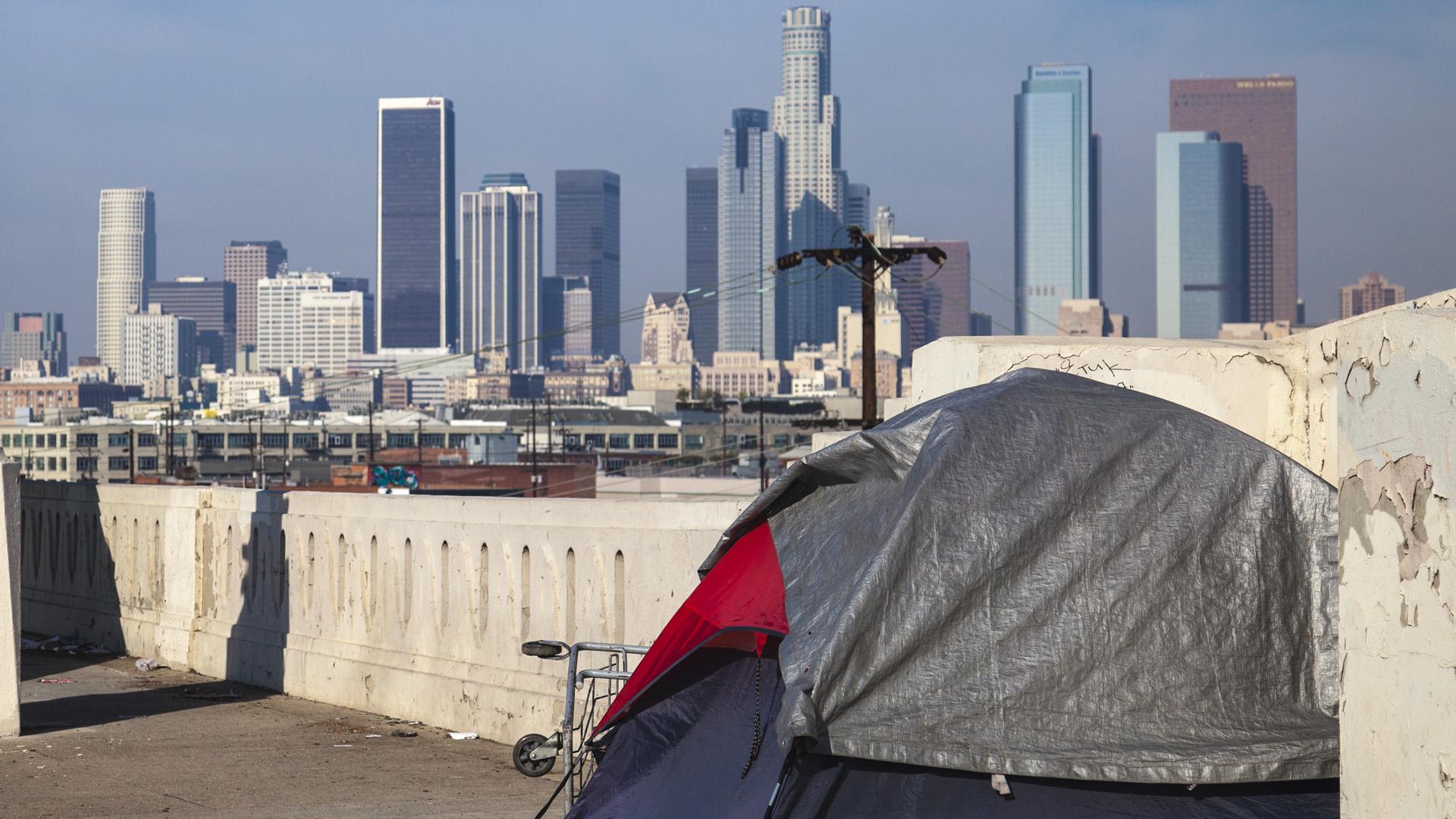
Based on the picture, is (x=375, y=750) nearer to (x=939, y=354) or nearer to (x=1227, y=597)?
(x=939, y=354)

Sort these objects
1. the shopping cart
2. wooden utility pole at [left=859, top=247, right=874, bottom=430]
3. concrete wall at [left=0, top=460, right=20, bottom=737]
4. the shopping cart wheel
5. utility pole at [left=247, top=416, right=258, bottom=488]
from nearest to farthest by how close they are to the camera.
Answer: the shopping cart, the shopping cart wheel, concrete wall at [left=0, top=460, right=20, bottom=737], wooden utility pole at [left=859, top=247, right=874, bottom=430], utility pole at [left=247, top=416, right=258, bottom=488]

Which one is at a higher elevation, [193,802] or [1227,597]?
[1227,597]

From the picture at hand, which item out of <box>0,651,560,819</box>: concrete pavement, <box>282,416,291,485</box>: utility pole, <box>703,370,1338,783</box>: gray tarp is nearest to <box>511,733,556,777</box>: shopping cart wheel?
<box>0,651,560,819</box>: concrete pavement

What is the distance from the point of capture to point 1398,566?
12.5 feet

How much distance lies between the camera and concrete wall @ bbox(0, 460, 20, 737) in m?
9.48

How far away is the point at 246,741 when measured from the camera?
31.0 feet

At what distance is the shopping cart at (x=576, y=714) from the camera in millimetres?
6688

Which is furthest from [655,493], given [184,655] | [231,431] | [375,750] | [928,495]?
[231,431]

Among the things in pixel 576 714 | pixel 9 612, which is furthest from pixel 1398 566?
pixel 9 612

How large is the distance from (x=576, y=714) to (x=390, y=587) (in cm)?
260

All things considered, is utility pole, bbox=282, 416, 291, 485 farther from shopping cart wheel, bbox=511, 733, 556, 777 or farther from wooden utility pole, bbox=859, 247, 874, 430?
shopping cart wheel, bbox=511, 733, 556, 777

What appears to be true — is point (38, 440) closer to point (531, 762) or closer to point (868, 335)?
point (868, 335)

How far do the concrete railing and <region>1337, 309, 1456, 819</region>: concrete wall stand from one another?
464 cm

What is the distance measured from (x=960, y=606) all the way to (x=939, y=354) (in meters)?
3.06
